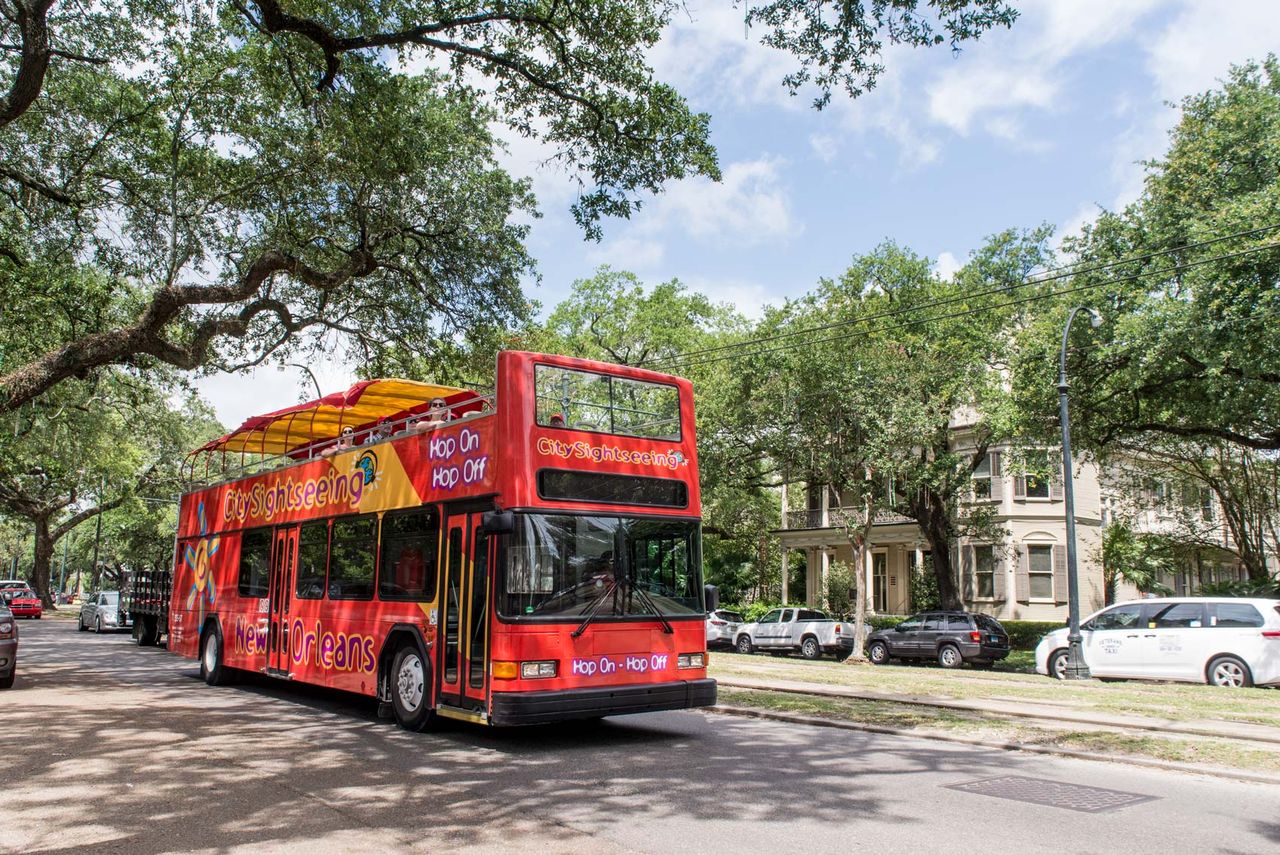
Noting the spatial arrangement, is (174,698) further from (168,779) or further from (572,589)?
(572,589)

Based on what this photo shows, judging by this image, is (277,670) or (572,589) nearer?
(572,589)

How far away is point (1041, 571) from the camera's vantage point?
3812cm

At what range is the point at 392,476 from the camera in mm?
11438

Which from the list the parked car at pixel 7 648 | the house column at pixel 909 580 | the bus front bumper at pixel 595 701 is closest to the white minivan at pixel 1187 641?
the bus front bumper at pixel 595 701

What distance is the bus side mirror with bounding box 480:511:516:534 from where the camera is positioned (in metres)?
8.86

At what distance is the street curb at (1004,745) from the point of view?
26.4 feet

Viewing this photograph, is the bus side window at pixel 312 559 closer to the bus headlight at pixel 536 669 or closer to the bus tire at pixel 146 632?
the bus headlight at pixel 536 669

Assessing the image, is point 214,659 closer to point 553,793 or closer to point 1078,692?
point 553,793

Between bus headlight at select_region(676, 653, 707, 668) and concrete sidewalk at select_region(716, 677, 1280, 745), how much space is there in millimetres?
4291

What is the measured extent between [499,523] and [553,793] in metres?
2.56

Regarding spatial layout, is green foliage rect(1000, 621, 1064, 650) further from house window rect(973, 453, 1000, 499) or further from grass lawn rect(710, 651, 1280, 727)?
grass lawn rect(710, 651, 1280, 727)

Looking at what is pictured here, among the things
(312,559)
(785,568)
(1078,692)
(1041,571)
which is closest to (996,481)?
(1041,571)

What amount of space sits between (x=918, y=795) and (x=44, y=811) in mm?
6333

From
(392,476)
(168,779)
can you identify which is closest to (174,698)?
(392,476)
